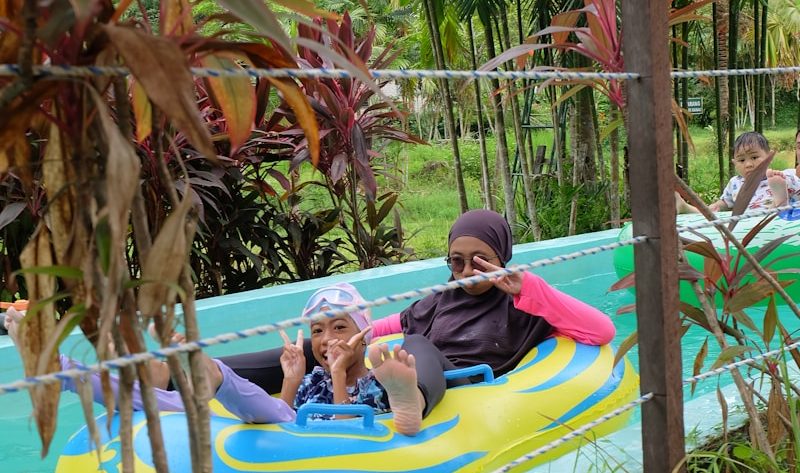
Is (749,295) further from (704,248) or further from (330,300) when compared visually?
(330,300)

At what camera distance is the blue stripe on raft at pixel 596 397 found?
10.0 feet

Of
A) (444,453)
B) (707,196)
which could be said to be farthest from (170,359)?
(707,196)

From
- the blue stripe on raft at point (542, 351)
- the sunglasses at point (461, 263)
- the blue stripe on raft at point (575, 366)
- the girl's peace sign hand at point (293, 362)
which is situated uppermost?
the sunglasses at point (461, 263)

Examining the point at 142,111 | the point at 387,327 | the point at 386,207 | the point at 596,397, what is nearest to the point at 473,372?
the point at 596,397

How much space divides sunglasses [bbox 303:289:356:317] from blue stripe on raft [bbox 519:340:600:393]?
61cm

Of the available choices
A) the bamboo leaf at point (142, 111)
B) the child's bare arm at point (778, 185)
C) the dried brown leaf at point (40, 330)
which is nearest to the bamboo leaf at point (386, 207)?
the child's bare arm at point (778, 185)

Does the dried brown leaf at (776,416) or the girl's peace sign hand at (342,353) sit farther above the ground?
the girl's peace sign hand at (342,353)

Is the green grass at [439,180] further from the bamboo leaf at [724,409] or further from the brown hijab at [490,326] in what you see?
the bamboo leaf at [724,409]

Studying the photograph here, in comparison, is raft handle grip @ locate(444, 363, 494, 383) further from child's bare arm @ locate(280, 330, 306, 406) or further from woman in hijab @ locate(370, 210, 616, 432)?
child's bare arm @ locate(280, 330, 306, 406)

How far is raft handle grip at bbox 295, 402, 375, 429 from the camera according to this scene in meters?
2.48

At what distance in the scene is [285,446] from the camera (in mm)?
2400

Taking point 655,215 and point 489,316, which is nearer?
point 655,215

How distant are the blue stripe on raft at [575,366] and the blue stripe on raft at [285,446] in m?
0.68

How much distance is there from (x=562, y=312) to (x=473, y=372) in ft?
1.37
